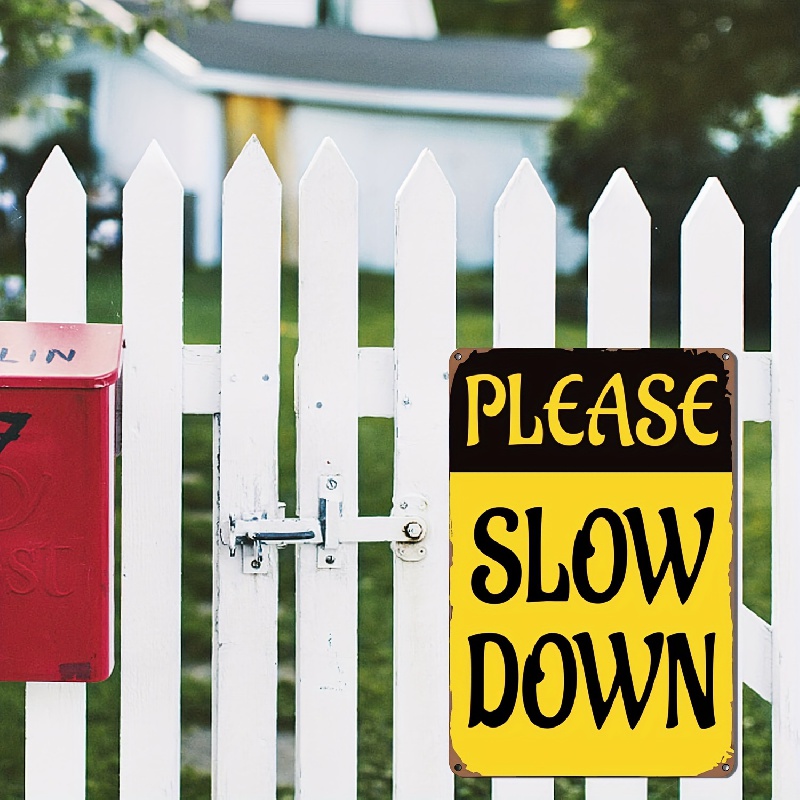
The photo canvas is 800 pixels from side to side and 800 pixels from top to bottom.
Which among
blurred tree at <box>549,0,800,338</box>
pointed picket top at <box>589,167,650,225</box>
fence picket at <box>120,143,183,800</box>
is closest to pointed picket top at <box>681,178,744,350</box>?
pointed picket top at <box>589,167,650,225</box>

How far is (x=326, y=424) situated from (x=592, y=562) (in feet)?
1.77

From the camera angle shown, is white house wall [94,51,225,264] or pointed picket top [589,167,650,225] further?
white house wall [94,51,225,264]

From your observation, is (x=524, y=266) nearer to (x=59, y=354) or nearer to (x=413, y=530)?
(x=413, y=530)

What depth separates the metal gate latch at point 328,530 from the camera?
1.98m

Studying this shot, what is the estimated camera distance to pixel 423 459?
201 centimetres

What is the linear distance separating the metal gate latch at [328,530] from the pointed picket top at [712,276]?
1.98 ft

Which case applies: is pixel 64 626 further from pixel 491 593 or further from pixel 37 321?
pixel 491 593

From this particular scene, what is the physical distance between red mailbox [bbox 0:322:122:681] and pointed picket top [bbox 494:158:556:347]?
2.26 feet

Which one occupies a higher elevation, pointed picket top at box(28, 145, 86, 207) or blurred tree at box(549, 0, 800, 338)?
blurred tree at box(549, 0, 800, 338)

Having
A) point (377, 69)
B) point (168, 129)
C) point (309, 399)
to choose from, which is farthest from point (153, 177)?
point (377, 69)

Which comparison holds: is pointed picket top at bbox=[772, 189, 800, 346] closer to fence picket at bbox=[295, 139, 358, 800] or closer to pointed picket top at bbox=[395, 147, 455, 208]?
pointed picket top at bbox=[395, 147, 455, 208]

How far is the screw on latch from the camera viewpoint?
6.57ft

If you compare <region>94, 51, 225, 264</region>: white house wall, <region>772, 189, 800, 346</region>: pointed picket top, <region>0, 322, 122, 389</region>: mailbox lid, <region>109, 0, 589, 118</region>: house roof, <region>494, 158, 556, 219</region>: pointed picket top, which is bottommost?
<region>0, 322, 122, 389</region>: mailbox lid

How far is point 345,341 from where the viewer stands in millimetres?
1995
